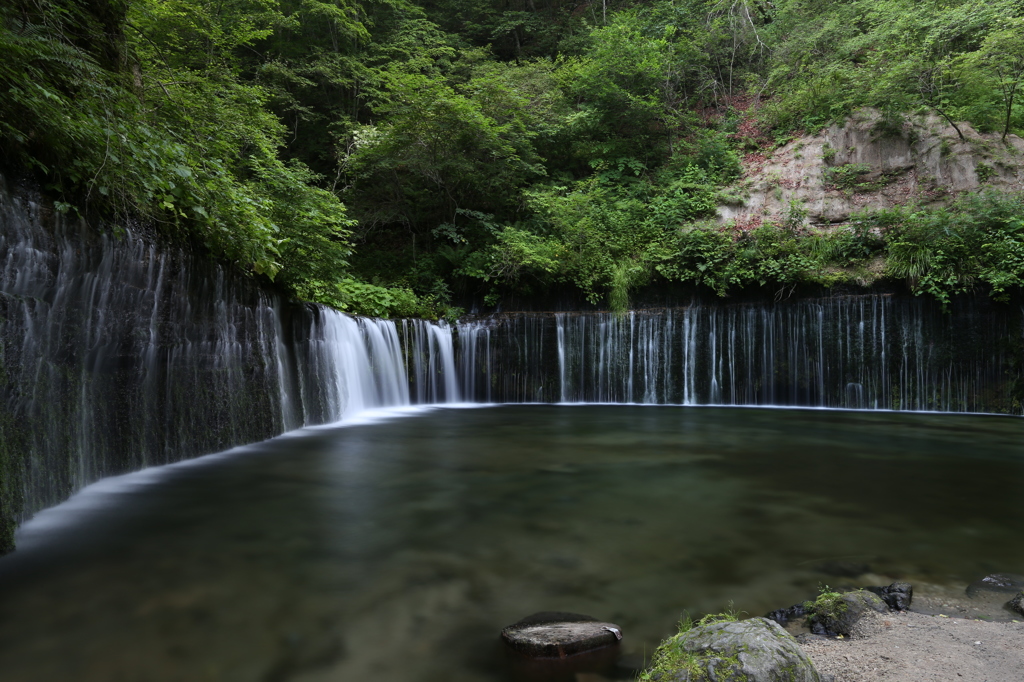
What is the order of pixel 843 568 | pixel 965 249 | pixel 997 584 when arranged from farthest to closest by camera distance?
1. pixel 965 249
2. pixel 843 568
3. pixel 997 584

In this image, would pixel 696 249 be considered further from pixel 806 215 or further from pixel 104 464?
pixel 104 464

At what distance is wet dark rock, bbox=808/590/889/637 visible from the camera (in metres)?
2.56

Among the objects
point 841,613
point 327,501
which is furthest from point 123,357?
point 841,613

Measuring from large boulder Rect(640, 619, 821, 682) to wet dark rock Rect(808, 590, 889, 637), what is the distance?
65 cm

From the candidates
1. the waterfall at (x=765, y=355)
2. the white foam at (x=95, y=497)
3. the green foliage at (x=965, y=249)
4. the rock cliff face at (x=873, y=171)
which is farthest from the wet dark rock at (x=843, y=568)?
the rock cliff face at (x=873, y=171)

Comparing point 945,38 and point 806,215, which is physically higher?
point 945,38

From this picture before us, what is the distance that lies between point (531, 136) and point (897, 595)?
50.5ft

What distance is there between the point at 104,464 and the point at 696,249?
40.0 ft

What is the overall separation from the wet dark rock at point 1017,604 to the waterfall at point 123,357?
5641 mm

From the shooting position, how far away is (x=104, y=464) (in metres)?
4.94

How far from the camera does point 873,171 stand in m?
14.5

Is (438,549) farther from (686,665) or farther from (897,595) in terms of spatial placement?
(897,595)

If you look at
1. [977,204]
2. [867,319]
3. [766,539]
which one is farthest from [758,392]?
[766,539]

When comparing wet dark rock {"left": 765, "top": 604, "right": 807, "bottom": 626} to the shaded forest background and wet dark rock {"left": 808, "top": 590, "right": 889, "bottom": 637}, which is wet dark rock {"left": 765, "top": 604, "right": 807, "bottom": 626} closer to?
wet dark rock {"left": 808, "top": 590, "right": 889, "bottom": 637}
